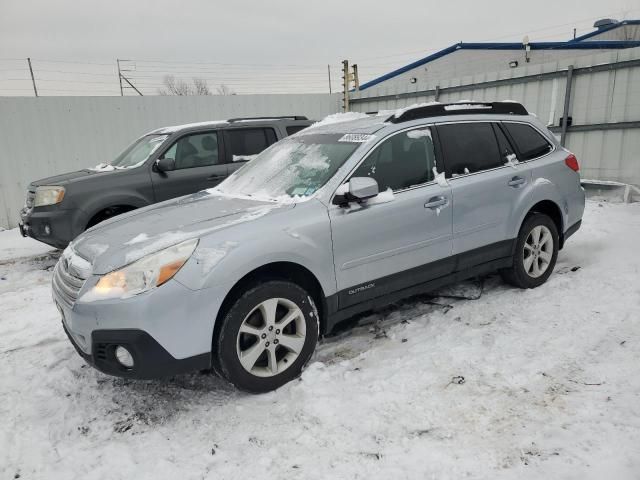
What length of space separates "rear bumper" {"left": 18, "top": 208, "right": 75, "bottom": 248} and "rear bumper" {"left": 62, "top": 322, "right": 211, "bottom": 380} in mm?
3719

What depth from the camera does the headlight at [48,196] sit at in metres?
5.91

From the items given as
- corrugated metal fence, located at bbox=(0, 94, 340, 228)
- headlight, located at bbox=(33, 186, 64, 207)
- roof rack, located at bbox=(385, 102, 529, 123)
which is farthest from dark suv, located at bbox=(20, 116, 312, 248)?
corrugated metal fence, located at bbox=(0, 94, 340, 228)

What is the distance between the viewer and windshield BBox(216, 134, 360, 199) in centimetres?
344

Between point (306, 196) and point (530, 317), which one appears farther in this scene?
point (530, 317)

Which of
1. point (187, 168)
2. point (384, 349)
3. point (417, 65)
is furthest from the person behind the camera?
Answer: point (417, 65)

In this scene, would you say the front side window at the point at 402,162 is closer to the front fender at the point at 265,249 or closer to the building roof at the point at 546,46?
the front fender at the point at 265,249

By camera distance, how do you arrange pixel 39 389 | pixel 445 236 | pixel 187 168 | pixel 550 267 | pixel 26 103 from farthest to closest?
pixel 26 103 < pixel 187 168 < pixel 550 267 < pixel 445 236 < pixel 39 389

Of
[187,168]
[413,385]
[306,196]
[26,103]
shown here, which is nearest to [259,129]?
[187,168]

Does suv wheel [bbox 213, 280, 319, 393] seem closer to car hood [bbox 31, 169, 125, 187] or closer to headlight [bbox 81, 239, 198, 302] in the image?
headlight [bbox 81, 239, 198, 302]

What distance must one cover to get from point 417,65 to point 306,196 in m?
17.5

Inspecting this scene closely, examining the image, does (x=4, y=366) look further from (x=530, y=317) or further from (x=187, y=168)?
(x=530, y=317)

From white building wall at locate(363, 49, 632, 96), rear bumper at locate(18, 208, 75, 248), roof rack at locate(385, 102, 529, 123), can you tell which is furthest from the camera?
white building wall at locate(363, 49, 632, 96)

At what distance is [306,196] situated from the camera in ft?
10.7

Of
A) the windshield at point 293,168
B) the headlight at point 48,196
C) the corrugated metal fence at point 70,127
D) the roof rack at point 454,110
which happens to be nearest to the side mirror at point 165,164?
the headlight at point 48,196
